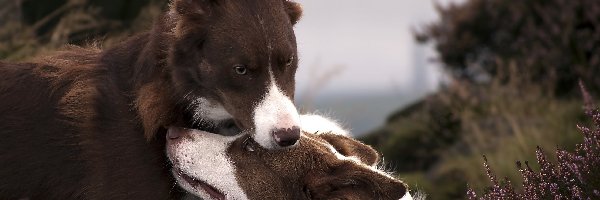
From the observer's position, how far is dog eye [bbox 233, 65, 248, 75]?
4398 mm

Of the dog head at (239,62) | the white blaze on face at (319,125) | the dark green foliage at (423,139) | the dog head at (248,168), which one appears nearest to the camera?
the dog head at (239,62)

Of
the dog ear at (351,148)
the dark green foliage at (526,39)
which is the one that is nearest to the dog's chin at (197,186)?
the dog ear at (351,148)

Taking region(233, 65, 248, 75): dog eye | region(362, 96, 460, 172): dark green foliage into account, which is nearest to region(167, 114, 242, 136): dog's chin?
region(233, 65, 248, 75): dog eye

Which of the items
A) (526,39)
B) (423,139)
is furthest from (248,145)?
(526,39)

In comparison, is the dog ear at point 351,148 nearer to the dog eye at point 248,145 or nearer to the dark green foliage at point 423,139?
the dog eye at point 248,145

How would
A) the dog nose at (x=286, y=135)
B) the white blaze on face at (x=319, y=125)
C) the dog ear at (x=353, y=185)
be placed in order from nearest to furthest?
1. the dog nose at (x=286, y=135)
2. the dog ear at (x=353, y=185)
3. the white blaze on face at (x=319, y=125)

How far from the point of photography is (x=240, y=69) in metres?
4.40

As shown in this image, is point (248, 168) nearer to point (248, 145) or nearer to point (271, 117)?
point (248, 145)

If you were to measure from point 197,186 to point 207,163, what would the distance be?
140 millimetres

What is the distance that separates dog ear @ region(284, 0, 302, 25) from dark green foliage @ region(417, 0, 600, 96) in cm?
890

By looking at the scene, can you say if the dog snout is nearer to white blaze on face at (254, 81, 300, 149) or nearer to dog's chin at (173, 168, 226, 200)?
dog's chin at (173, 168, 226, 200)

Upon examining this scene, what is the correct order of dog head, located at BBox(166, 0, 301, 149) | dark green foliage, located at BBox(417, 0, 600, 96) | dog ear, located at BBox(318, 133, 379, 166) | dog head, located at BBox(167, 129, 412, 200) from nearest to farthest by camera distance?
dog head, located at BBox(166, 0, 301, 149), dog head, located at BBox(167, 129, 412, 200), dog ear, located at BBox(318, 133, 379, 166), dark green foliage, located at BBox(417, 0, 600, 96)

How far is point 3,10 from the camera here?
10.6m

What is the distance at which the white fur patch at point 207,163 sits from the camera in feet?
15.5
